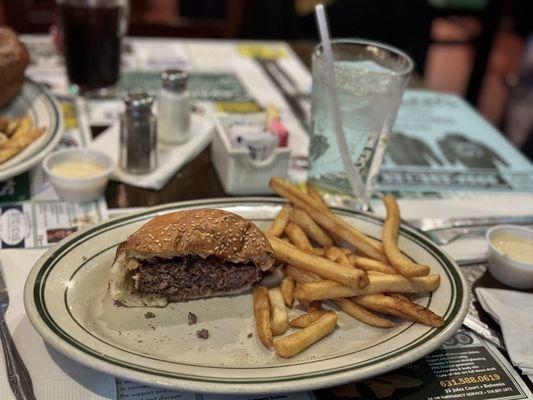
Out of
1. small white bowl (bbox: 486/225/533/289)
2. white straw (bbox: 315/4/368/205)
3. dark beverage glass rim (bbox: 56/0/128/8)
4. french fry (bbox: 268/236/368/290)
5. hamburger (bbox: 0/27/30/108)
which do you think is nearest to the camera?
french fry (bbox: 268/236/368/290)

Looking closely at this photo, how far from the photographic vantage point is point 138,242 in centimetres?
130

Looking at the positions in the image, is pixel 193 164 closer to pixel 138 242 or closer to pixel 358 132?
pixel 358 132

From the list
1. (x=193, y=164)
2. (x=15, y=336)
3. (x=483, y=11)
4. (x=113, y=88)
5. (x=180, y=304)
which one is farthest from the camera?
(x=483, y=11)

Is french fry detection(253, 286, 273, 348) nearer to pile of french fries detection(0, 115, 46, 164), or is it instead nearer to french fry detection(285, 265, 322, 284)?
french fry detection(285, 265, 322, 284)

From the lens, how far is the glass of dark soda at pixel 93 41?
2.23 metres

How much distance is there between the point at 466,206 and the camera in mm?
1956

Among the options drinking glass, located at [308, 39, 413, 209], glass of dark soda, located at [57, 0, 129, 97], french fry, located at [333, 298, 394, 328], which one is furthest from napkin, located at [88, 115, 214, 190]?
french fry, located at [333, 298, 394, 328]

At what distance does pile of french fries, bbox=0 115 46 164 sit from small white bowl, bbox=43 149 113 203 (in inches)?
3.7

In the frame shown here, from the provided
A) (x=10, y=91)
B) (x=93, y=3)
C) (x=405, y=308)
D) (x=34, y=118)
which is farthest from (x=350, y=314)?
(x=93, y=3)

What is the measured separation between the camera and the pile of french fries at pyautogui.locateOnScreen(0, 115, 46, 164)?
1720mm

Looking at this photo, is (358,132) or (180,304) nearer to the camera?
(180,304)

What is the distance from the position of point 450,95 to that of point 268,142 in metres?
1.35

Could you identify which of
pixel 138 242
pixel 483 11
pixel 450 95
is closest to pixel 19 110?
pixel 138 242

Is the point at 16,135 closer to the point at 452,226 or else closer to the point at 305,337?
the point at 305,337
